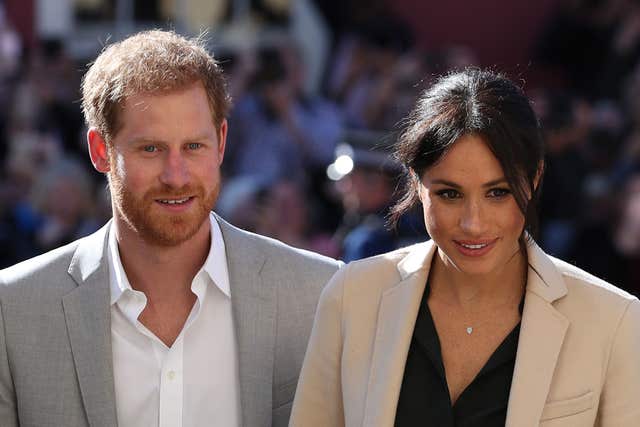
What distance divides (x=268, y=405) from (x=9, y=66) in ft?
19.8

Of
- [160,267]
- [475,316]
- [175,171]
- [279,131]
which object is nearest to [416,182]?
[475,316]

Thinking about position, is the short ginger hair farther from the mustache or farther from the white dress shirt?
the white dress shirt

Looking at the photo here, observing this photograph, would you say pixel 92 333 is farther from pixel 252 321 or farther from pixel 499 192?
pixel 499 192

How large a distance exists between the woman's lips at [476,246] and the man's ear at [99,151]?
1056 millimetres

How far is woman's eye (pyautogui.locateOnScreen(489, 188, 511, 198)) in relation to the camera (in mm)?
3002

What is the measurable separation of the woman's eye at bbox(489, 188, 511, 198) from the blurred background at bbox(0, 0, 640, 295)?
103 inches

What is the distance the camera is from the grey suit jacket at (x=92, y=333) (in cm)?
344

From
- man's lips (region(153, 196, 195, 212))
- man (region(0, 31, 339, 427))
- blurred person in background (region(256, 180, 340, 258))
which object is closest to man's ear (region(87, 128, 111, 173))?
man (region(0, 31, 339, 427))

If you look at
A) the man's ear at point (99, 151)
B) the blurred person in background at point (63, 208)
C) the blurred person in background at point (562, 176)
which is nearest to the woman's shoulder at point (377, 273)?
the man's ear at point (99, 151)

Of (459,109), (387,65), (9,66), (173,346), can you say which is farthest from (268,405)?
(9,66)

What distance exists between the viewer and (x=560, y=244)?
23.2 ft

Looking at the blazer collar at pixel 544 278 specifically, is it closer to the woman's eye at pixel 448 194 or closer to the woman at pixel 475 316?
the woman at pixel 475 316

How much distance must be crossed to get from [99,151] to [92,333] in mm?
501

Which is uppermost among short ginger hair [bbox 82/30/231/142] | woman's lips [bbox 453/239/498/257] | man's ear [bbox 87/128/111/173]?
short ginger hair [bbox 82/30/231/142]
